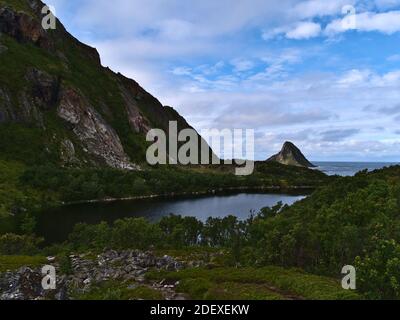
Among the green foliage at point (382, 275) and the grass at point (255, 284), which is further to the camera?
the grass at point (255, 284)

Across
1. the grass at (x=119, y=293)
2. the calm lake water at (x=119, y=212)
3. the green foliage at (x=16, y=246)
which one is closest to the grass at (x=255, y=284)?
the grass at (x=119, y=293)

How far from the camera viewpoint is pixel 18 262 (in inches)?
2591

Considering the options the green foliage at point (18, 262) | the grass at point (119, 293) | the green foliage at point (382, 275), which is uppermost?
the green foliage at point (382, 275)

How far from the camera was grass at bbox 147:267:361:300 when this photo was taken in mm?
39094

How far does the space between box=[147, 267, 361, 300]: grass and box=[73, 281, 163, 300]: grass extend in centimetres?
424

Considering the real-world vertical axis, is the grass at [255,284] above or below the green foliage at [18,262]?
above

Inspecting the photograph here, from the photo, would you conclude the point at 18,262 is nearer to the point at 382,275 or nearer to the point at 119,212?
the point at 382,275

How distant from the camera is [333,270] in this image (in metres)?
55.6

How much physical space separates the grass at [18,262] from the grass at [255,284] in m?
20.2

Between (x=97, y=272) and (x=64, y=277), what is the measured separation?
4.20 meters

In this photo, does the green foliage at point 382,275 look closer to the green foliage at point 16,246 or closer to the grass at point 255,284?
Result: the grass at point 255,284

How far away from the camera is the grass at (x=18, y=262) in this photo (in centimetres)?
6072

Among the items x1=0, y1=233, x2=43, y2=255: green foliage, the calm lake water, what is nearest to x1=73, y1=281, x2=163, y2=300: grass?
x1=0, y1=233, x2=43, y2=255: green foliage
